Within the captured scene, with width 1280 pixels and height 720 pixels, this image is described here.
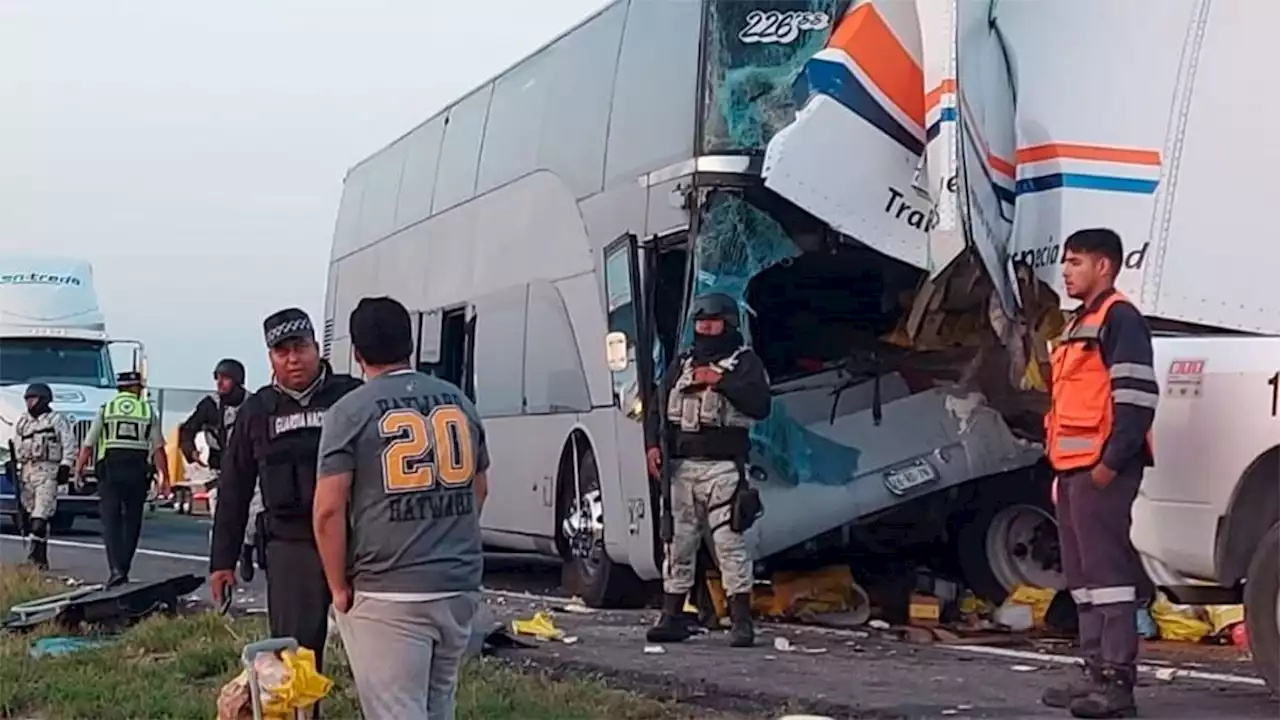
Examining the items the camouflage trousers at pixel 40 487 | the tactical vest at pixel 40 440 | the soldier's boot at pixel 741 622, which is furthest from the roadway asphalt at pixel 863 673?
the tactical vest at pixel 40 440

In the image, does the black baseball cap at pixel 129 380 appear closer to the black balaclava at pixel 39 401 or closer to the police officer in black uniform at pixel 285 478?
the black balaclava at pixel 39 401

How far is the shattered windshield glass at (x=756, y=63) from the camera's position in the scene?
10859 millimetres

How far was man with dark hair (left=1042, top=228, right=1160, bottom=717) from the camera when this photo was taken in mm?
7477

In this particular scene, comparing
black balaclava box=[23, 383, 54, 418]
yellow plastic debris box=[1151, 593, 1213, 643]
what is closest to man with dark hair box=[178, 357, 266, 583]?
black balaclava box=[23, 383, 54, 418]

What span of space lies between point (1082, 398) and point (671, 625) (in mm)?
3580

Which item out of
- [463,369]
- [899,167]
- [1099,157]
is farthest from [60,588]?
[1099,157]

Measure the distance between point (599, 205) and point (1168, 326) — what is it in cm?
484

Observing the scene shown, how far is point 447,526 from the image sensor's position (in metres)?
5.74

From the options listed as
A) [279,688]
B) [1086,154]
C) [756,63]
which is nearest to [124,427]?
[756,63]

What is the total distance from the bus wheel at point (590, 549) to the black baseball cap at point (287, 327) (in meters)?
5.78

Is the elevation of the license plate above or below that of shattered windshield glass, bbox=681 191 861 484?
below

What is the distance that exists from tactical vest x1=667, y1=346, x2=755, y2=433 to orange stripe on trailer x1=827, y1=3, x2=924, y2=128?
5.18 feet

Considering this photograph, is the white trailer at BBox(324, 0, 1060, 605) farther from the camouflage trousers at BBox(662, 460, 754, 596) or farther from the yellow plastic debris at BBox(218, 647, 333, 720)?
the yellow plastic debris at BBox(218, 647, 333, 720)

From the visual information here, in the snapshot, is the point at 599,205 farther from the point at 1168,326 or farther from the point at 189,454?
the point at 189,454
